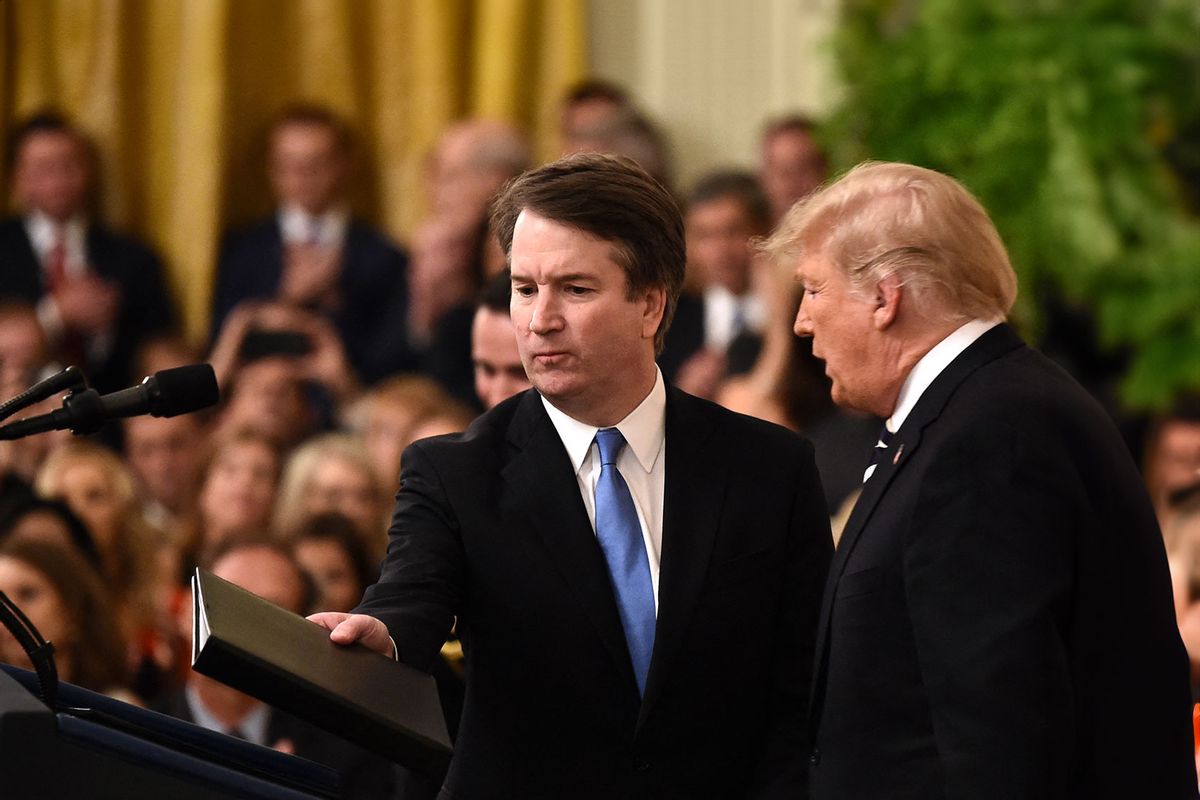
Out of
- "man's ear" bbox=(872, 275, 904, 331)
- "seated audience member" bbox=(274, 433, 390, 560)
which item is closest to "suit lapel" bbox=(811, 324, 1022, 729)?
"man's ear" bbox=(872, 275, 904, 331)

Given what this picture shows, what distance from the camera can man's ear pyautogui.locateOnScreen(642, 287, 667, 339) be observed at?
2789 millimetres

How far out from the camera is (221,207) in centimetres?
829

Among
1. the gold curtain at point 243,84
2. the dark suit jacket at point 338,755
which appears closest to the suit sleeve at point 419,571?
the dark suit jacket at point 338,755

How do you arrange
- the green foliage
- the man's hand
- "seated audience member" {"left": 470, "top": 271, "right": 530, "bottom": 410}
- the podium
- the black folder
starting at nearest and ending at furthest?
1. the podium
2. the black folder
3. the man's hand
4. "seated audience member" {"left": 470, "top": 271, "right": 530, "bottom": 410}
5. the green foliage

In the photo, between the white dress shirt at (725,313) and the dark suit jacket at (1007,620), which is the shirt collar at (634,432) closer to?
the dark suit jacket at (1007,620)

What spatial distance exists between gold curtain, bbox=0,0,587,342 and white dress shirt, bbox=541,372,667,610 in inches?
210

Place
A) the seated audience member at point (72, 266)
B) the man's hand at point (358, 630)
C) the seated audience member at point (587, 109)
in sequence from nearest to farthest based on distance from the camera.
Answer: the man's hand at point (358, 630)
the seated audience member at point (587, 109)
the seated audience member at point (72, 266)

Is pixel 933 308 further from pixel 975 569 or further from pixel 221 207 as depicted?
pixel 221 207

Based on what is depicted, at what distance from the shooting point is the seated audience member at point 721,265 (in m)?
6.91

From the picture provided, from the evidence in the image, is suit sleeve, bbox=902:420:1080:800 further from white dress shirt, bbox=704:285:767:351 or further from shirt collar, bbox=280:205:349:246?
shirt collar, bbox=280:205:349:246

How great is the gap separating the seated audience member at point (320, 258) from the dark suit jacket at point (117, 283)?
0.25 metres

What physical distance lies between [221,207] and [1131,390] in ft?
12.5

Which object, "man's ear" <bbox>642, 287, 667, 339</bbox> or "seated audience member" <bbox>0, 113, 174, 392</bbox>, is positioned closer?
"man's ear" <bbox>642, 287, 667, 339</bbox>

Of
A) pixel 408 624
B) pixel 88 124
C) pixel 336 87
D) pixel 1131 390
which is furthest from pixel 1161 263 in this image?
pixel 408 624
